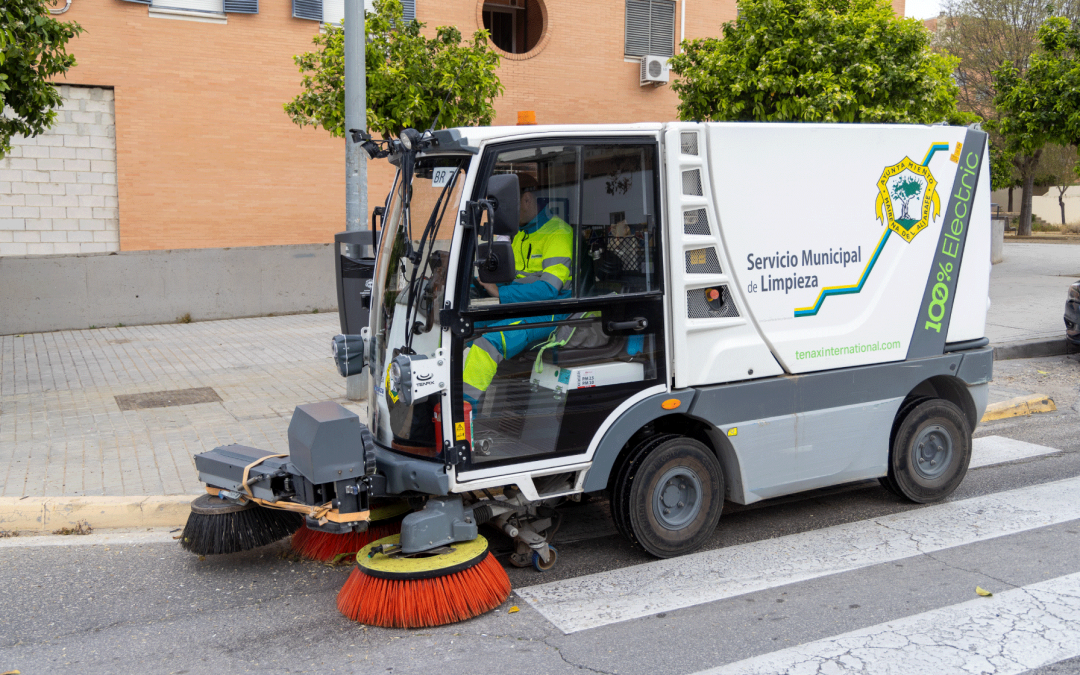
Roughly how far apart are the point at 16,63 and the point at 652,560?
677cm

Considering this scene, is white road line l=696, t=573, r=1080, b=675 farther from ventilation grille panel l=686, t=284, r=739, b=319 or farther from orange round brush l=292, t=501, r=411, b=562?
orange round brush l=292, t=501, r=411, b=562

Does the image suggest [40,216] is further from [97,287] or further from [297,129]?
[297,129]

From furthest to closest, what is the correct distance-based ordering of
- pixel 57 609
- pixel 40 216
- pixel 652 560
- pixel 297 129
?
pixel 297 129 < pixel 40 216 < pixel 652 560 < pixel 57 609

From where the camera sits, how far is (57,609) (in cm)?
434

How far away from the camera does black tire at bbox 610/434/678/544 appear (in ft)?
15.4

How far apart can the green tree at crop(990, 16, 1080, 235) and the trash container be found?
14.5 meters

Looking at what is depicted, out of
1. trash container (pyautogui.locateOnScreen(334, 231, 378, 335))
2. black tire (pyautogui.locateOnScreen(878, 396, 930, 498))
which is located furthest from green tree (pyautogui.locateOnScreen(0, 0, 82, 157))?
black tire (pyautogui.locateOnScreen(878, 396, 930, 498))

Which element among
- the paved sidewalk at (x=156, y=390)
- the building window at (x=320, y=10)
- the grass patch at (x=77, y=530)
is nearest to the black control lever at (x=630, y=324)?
the paved sidewalk at (x=156, y=390)

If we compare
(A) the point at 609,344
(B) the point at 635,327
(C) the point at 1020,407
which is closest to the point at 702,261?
(B) the point at 635,327

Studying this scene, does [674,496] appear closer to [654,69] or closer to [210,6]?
[210,6]

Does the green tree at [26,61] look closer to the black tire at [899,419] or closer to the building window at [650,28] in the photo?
the black tire at [899,419]

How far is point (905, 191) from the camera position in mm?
5281

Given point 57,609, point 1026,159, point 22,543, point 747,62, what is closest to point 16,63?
point 22,543

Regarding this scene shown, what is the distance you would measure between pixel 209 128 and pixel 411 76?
234 inches
